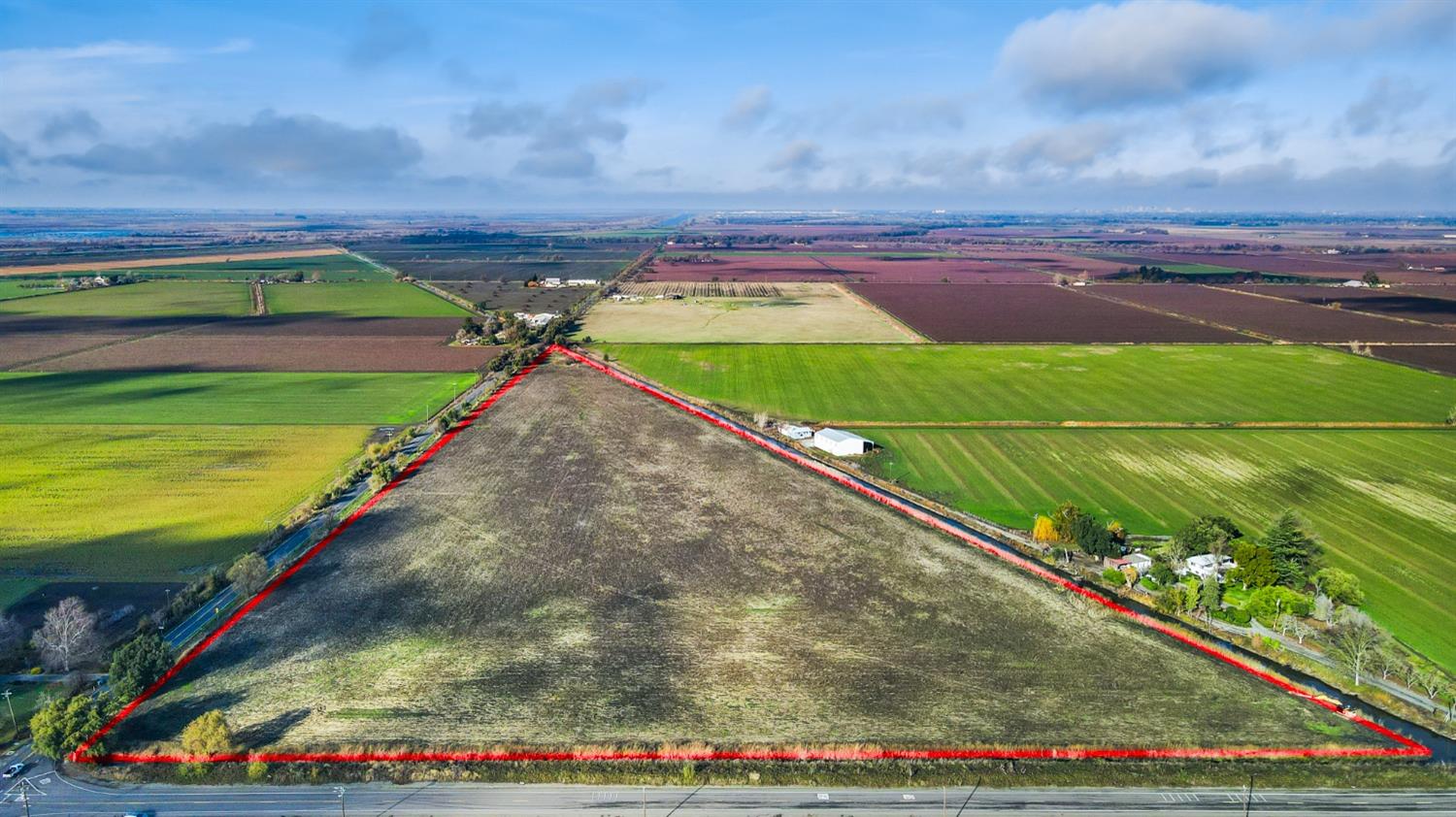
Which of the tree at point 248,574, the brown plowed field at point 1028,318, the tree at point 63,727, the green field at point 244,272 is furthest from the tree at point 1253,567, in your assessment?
the green field at point 244,272

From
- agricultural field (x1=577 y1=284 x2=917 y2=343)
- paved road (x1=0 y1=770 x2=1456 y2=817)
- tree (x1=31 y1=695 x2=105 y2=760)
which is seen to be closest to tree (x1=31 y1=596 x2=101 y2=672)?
tree (x1=31 y1=695 x2=105 y2=760)

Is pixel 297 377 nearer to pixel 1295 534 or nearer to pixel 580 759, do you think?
pixel 580 759

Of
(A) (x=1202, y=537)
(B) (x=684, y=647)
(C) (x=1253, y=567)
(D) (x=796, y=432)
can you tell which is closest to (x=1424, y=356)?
(A) (x=1202, y=537)

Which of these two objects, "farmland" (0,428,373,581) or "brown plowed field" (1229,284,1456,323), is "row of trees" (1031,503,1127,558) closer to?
"farmland" (0,428,373,581)

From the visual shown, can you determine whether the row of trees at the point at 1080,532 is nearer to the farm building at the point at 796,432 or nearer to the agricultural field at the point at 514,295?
the farm building at the point at 796,432

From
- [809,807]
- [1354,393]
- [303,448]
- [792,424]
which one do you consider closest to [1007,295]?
[1354,393]

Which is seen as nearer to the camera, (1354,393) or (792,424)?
(792,424)

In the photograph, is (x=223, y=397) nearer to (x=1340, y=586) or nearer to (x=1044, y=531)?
(x=1044, y=531)
